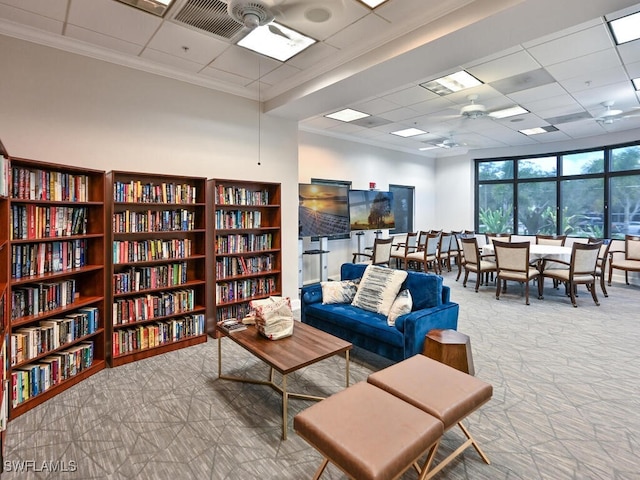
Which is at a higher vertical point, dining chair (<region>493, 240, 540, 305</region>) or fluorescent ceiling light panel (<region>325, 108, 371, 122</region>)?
fluorescent ceiling light panel (<region>325, 108, 371, 122</region>)

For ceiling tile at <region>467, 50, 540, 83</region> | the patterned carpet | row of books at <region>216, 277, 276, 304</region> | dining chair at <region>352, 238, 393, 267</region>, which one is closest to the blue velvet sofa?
the patterned carpet

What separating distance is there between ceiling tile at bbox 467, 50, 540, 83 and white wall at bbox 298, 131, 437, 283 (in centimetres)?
330

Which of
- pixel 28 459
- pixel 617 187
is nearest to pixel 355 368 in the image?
pixel 28 459

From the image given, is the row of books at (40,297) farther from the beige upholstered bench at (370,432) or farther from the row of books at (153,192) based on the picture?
the beige upholstered bench at (370,432)

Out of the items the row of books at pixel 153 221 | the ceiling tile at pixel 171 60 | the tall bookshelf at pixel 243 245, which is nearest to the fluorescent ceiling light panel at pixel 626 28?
the tall bookshelf at pixel 243 245

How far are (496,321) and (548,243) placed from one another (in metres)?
3.79

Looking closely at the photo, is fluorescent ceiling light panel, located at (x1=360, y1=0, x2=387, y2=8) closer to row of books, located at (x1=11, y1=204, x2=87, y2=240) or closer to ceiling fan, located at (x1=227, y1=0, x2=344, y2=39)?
ceiling fan, located at (x1=227, y1=0, x2=344, y2=39)

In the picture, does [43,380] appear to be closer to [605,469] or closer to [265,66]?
[265,66]

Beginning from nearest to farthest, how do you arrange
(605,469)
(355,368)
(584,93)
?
(605,469) → (355,368) → (584,93)

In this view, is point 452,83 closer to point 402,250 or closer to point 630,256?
point 402,250

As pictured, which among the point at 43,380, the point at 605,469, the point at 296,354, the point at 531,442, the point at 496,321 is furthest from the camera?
the point at 496,321

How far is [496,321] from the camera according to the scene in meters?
4.62

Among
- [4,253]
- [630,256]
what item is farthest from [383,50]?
[630,256]

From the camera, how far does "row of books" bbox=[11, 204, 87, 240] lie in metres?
2.64
